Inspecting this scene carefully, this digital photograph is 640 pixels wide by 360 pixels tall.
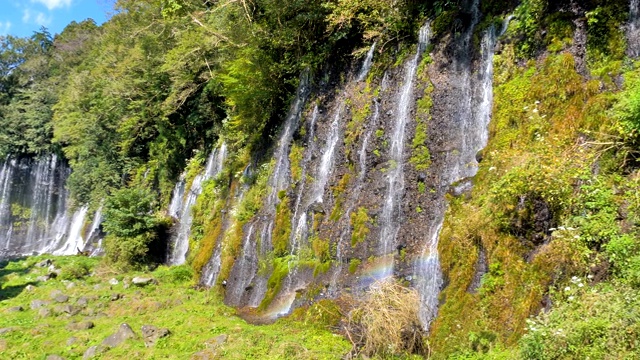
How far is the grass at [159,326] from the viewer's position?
354 inches

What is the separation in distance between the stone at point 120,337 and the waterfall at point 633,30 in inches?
418

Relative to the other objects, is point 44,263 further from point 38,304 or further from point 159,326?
point 159,326

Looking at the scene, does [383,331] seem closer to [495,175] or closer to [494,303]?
[494,303]

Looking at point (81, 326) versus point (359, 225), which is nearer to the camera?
point (359, 225)

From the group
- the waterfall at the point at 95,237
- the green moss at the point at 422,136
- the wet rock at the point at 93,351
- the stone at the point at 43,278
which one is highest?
the green moss at the point at 422,136

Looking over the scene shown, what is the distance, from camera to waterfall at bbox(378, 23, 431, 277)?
10109 millimetres

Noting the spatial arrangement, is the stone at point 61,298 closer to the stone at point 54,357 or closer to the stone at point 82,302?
the stone at point 82,302

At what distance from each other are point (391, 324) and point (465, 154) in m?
3.88

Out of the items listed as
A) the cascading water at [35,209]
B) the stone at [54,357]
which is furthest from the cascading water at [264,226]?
the cascading water at [35,209]

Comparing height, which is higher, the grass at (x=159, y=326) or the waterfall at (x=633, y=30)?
the waterfall at (x=633, y=30)

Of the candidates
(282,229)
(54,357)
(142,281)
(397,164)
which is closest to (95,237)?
(142,281)

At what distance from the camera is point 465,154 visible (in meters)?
9.65


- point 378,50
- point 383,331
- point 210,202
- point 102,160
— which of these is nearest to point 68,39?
point 102,160

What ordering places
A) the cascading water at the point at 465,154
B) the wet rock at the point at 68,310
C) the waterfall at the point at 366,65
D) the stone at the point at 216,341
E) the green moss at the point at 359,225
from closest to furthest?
the cascading water at the point at 465,154 → the stone at the point at 216,341 → the green moss at the point at 359,225 → the wet rock at the point at 68,310 → the waterfall at the point at 366,65
